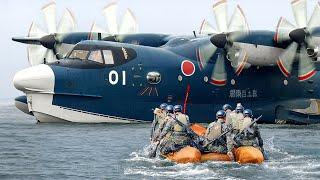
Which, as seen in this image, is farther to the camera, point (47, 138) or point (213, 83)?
point (213, 83)

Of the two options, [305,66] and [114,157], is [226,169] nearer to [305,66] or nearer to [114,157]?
[114,157]

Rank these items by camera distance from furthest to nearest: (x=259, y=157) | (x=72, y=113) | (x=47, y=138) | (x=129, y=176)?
(x=72, y=113)
(x=47, y=138)
(x=259, y=157)
(x=129, y=176)

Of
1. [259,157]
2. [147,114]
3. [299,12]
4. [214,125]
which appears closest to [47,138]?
[147,114]

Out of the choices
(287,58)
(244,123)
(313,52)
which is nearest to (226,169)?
(244,123)

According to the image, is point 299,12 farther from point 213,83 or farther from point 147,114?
point 147,114

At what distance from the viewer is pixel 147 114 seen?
38.2 meters

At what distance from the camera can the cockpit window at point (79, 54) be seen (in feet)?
123

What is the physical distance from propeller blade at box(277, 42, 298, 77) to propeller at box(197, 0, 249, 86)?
202cm

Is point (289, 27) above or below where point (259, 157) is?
above

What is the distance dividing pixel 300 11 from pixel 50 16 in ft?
53.5

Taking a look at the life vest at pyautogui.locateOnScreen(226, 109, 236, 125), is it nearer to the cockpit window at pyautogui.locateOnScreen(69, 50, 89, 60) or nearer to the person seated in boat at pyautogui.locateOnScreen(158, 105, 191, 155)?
the person seated in boat at pyautogui.locateOnScreen(158, 105, 191, 155)

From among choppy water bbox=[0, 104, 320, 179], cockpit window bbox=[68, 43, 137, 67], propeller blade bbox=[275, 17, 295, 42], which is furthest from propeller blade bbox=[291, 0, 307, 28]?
cockpit window bbox=[68, 43, 137, 67]

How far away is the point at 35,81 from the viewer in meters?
35.9

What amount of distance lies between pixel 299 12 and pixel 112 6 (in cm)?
1242
